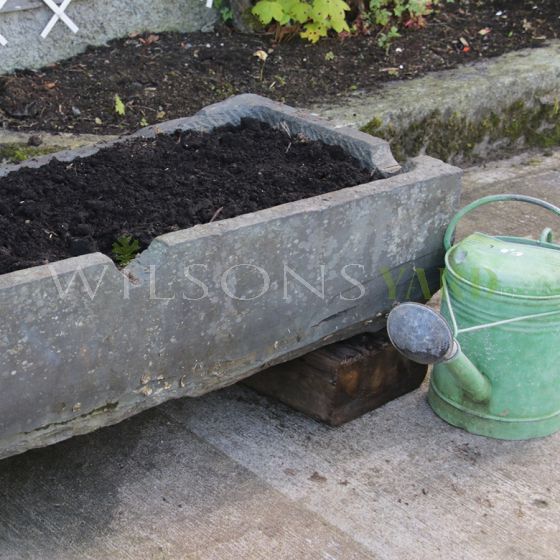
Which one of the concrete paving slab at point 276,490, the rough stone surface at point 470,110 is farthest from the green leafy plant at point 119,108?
the concrete paving slab at point 276,490

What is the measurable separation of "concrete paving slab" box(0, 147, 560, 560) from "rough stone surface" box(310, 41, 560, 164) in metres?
1.64

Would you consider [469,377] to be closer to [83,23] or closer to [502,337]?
[502,337]

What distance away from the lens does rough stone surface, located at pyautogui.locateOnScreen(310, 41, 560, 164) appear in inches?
166

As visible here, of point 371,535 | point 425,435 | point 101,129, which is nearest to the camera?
point 371,535

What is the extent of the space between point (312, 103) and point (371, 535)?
7.63ft

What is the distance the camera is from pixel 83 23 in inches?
169

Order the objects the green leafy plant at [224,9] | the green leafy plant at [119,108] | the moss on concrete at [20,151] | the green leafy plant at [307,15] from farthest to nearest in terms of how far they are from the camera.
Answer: the green leafy plant at [224,9] → the green leafy plant at [307,15] → the green leafy plant at [119,108] → the moss on concrete at [20,151]

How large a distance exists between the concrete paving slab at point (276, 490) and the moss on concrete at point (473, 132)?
1641 millimetres

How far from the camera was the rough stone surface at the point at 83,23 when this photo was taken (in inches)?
161

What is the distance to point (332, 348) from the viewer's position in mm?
2832

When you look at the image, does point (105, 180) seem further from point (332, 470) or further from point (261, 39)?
point (261, 39)

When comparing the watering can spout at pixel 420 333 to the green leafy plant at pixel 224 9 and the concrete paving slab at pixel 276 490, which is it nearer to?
the concrete paving slab at pixel 276 490

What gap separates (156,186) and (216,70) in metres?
1.73

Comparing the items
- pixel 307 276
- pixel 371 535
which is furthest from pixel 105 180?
pixel 371 535
